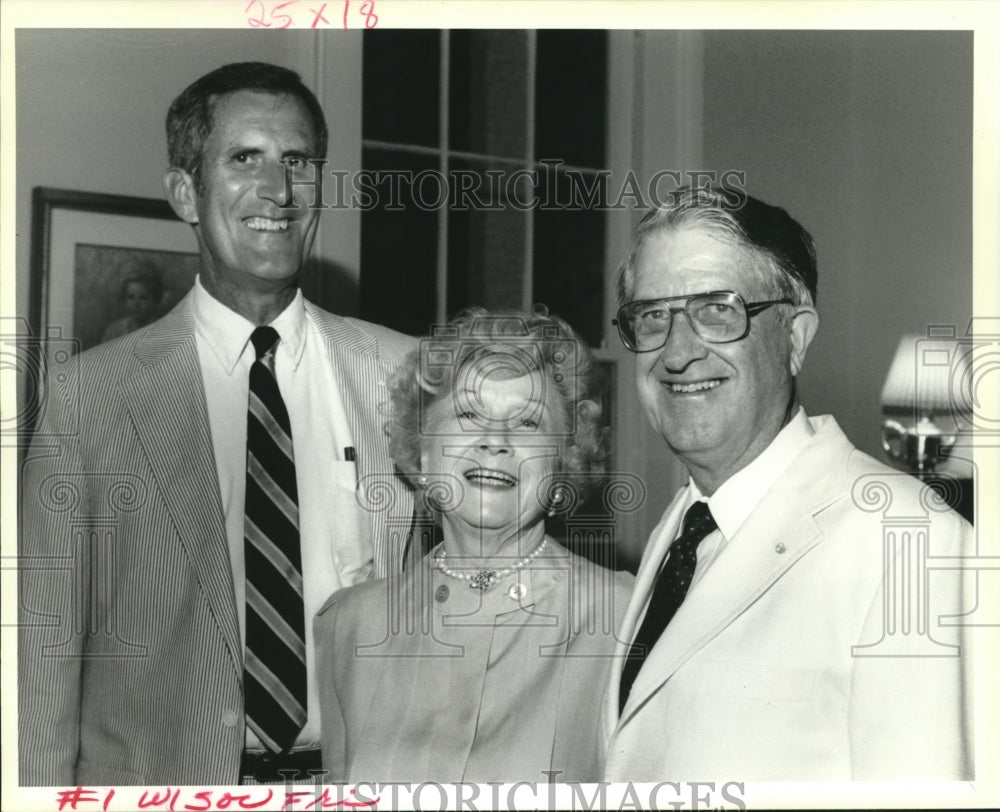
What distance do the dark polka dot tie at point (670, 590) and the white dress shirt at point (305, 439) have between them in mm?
497

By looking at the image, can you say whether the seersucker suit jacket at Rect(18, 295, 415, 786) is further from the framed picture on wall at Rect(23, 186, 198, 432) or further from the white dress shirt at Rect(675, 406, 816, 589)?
the white dress shirt at Rect(675, 406, 816, 589)

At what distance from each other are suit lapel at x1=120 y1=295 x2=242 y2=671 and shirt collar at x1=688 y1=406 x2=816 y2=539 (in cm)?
87

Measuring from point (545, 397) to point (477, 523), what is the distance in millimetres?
252

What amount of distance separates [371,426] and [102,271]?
0.56 meters

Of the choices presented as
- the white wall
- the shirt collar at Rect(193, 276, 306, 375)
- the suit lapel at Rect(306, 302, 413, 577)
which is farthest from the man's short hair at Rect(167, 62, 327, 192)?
the white wall

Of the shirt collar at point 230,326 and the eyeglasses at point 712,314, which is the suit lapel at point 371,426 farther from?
the eyeglasses at point 712,314

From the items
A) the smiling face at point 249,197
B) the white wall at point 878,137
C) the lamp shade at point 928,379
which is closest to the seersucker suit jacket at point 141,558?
the smiling face at point 249,197

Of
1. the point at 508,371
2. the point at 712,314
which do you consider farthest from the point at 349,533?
the point at 712,314

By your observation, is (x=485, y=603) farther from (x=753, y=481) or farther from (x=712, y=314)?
(x=712, y=314)

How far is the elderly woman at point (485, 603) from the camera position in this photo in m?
1.84

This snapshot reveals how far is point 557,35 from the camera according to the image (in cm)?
200

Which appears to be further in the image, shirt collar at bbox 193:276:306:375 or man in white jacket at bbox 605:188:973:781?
shirt collar at bbox 193:276:306:375

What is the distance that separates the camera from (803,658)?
1771 millimetres

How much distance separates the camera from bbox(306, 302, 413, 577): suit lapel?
1914 millimetres
